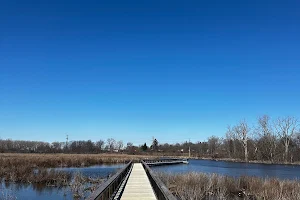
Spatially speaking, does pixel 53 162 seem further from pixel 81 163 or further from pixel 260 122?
pixel 260 122

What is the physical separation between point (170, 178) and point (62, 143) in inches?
7002

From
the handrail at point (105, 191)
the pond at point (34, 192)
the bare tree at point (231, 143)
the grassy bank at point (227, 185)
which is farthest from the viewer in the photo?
the bare tree at point (231, 143)

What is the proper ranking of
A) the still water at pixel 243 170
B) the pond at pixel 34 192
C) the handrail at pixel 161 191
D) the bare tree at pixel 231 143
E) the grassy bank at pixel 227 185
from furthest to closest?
the bare tree at pixel 231 143 < the still water at pixel 243 170 < the pond at pixel 34 192 < the grassy bank at pixel 227 185 < the handrail at pixel 161 191

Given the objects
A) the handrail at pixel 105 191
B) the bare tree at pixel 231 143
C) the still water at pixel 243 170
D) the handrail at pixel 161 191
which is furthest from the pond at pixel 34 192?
the bare tree at pixel 231 143

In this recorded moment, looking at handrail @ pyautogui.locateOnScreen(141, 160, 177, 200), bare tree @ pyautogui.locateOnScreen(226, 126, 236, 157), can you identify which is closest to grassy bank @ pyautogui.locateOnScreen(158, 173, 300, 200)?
handrail @ pyautogui.locateOnScreen(141, 160, 177, 200)

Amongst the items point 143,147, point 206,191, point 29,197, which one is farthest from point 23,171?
point 143,147

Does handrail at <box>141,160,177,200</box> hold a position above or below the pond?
above

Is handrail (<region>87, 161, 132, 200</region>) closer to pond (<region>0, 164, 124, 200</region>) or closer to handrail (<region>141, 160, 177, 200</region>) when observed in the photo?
handrail (<region>141, 160, 177, 200</region>)

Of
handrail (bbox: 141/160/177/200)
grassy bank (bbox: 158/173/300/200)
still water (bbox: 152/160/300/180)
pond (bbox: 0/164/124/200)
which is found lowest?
still water (bbox: 152/160/300/180)

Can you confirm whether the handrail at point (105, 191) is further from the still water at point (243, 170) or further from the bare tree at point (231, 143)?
the bare tree at point (231, 143)

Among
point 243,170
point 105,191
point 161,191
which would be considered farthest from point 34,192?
point 243,170

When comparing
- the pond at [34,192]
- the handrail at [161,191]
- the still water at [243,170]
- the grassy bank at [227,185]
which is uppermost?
the handrail at [161,191]

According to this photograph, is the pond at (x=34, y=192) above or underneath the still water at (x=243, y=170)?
above

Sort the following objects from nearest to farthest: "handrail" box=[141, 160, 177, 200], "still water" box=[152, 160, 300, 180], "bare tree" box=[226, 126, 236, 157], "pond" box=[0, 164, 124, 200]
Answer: "handrail" box=[141, 160, 177, 200] < "pond" box=[0, 164, 124, 200] < "still water" box=[152, 160, 300, 180] < "bare tree" box=[226, 126, 236, 157]
